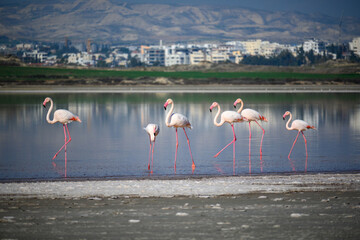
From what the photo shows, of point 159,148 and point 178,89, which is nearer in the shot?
point 159,148

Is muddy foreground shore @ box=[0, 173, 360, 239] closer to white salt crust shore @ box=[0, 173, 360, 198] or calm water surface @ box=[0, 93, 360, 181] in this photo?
white salt crust shore @ box=[0, 173, 360, 198]

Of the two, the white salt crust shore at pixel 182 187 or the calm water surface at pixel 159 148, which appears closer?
the white salt crust shore at pixel 182 187

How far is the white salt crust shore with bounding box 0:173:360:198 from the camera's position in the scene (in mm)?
11031

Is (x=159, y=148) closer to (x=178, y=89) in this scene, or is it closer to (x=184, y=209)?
(x=184, y=209)

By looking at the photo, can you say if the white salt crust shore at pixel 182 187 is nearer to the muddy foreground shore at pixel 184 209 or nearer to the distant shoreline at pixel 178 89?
the muddy foreground shore at pixel 184 209

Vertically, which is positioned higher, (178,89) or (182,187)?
(178,89)

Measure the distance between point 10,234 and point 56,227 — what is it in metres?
0.64

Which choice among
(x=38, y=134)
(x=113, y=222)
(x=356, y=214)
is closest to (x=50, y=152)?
(x=38, y=134)

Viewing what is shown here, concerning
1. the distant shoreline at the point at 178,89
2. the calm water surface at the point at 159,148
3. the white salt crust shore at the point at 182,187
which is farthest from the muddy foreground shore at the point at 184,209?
the distant shoreline at the point at 178,89

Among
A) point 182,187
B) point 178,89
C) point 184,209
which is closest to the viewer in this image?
point 184,209

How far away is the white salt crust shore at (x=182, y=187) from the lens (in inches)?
434

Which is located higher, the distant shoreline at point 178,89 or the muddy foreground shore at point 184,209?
the distant shoreline at point 178,89

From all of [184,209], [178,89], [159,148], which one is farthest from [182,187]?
[178,89]

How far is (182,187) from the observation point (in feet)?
38.2
